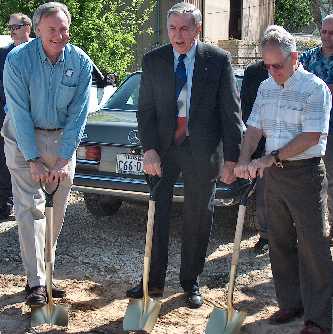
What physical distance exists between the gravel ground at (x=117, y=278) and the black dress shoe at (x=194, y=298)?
5 cm

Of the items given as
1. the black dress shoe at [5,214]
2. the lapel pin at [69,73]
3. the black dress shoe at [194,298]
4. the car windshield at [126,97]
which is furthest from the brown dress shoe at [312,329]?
the black dress shoe at [5,214]

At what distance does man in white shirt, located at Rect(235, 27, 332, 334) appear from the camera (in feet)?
12.8

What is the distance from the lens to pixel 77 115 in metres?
4.63

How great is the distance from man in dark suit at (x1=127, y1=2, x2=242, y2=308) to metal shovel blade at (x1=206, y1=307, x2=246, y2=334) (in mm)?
556

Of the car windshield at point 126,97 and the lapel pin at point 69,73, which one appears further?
the car windshield at point 126,97

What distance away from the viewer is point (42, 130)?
463cm

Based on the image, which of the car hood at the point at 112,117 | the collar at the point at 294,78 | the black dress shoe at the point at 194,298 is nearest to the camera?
the collar at the point at 294,78

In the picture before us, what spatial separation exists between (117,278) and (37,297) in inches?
39.6

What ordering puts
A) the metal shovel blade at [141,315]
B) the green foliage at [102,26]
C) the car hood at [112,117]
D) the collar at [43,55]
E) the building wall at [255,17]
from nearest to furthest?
the metal shovel blade at [141,315]
the collar at [43,55]
the car hood at [112,117]
the green foliage at [102,26]
the building wall at [255,17]

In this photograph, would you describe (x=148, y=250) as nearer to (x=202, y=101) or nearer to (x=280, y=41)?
(x=202, y=101)

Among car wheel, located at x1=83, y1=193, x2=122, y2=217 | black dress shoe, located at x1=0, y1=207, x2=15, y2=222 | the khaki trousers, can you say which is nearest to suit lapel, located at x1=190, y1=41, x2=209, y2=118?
the khaki trousers

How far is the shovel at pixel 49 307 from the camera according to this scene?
14.3 ft

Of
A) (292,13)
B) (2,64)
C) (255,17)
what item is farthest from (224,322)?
(292,13)

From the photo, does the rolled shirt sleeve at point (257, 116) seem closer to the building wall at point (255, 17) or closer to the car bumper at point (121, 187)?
the car bumper at point (121, 187)
